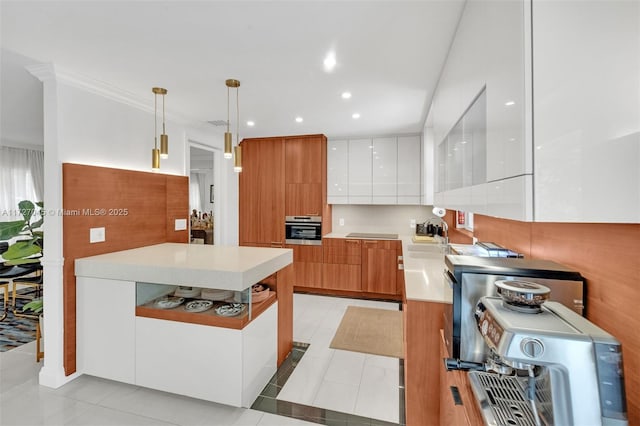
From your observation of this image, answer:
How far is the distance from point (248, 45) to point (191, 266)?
159cm

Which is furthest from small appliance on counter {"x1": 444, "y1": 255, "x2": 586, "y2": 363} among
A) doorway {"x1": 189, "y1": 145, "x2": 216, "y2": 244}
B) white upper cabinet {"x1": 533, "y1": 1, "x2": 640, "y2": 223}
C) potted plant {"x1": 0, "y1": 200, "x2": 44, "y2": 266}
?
doorway {"x1": 189, "y1": 145, "x2": 216, "y2": 244}

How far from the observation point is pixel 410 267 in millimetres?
2525

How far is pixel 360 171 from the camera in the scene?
15.2 feet

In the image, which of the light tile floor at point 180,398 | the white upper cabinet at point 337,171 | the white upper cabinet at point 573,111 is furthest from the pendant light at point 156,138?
the white upper cabinet at point 573,111

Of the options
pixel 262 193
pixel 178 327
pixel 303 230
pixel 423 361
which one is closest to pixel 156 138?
pixel 262 193

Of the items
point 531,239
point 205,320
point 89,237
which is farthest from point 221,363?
point 531,239

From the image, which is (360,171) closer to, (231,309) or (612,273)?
(231,309)

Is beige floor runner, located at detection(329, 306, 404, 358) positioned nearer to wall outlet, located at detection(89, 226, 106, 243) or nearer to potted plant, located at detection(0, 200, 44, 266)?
wall outlet, located at detection(89, 226, 106, 243)

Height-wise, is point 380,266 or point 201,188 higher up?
point 201,188

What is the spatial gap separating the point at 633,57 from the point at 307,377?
2.61 m

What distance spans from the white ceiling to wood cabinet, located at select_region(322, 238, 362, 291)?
7.11ft

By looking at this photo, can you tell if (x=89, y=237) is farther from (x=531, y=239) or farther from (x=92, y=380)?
(x=531, y=239)

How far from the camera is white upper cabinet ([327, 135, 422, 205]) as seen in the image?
4426mm

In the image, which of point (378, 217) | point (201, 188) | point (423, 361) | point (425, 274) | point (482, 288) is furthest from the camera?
point (201, 188)
